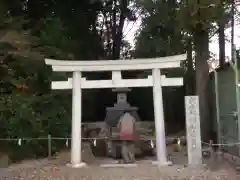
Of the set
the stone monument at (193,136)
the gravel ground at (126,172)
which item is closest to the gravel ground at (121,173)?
the gravel ground at (126,172)

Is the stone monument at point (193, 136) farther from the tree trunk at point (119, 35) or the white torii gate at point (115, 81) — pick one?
the tree trunk at point (119, 35)

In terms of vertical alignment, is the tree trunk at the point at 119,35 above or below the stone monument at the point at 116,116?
above

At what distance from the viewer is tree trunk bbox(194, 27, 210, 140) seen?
12.2m

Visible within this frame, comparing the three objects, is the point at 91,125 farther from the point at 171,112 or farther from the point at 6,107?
the point at 171,112

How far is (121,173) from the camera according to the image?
8.74 meters

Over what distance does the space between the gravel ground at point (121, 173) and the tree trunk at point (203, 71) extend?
131 inches

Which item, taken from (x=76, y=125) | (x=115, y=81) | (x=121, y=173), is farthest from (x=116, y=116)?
(x=121, y=173)

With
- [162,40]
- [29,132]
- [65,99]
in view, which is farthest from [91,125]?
[162,40]

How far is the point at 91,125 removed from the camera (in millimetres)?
14383

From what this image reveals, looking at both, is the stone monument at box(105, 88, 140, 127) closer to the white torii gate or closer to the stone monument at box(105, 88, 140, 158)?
the stone monument at box(105, 88, 140, 158)

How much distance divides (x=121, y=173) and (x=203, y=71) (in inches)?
198

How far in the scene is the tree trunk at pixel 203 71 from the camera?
12.2 m

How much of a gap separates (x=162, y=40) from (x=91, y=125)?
4.48 m

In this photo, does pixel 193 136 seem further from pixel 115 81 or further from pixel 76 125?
pixel 76 125
